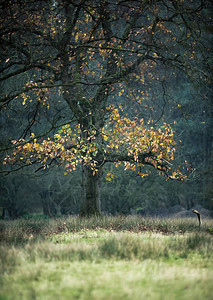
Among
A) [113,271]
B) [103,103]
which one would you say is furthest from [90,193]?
[113,271]

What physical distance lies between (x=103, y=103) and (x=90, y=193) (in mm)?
4072

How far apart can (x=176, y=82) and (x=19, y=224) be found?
17976 mm

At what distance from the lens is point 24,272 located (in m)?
4.46

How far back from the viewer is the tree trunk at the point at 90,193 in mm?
12031

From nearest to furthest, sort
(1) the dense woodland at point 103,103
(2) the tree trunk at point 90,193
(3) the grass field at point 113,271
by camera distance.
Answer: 1. (3) the grass field at point 113,271
2. (1) the dense woodland at point 103,103
3. (2) the tree trunk at point 90,193

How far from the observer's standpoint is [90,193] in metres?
12.1

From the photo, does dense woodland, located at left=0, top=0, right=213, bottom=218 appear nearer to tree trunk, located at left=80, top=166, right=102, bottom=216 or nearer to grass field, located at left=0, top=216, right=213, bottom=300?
tree trunk, located at left=80, top=166, right=102, bottom=216

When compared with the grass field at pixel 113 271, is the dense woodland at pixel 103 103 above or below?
above

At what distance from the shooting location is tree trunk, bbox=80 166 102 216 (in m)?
12.0

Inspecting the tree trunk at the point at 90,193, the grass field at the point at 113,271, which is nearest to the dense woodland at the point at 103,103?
the tree trunk at the point at 90,193

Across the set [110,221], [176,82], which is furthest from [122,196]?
[176,82]

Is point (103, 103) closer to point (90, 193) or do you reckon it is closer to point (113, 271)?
point (90, 193)

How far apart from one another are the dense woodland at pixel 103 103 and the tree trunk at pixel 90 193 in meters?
0.04

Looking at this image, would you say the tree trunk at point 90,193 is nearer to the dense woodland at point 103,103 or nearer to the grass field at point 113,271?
the dense woodland at point 103,103
